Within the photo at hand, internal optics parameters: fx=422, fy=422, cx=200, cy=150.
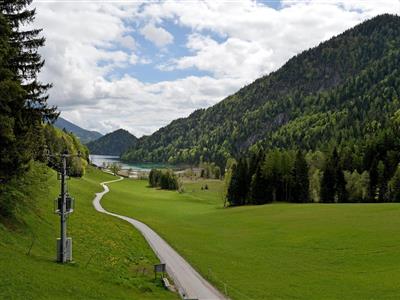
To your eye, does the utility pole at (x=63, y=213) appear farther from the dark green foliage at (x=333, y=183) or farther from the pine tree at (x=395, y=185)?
the dark green foliage at (x=333, y=183)

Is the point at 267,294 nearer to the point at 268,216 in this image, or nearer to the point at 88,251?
the point at 88,251

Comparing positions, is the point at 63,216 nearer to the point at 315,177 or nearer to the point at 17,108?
the point at 17,108

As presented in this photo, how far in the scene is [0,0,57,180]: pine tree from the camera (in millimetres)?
29094

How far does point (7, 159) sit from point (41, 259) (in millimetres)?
→ 7705

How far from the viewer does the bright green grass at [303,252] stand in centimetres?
3428

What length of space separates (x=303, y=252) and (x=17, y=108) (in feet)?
116

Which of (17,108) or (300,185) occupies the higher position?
(17,108)

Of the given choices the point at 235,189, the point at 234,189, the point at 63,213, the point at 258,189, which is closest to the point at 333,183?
the point at 258,189

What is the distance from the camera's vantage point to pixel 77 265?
30984 millimetres

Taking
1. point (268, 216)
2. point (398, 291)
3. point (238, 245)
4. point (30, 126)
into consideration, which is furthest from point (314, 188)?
point (30, 126)

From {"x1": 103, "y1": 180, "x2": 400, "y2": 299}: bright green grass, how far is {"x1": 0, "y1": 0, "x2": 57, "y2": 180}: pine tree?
62.0 feet

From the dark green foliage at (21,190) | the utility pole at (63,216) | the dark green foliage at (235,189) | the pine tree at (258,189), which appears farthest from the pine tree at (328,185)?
the utility pole at (63,216)

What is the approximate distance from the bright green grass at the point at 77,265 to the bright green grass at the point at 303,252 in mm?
6317

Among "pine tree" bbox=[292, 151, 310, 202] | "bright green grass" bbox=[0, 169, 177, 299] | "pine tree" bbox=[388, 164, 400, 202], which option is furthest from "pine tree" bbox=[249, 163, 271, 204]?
"bright green grass" bbox=[0, 169, 177, 299]
